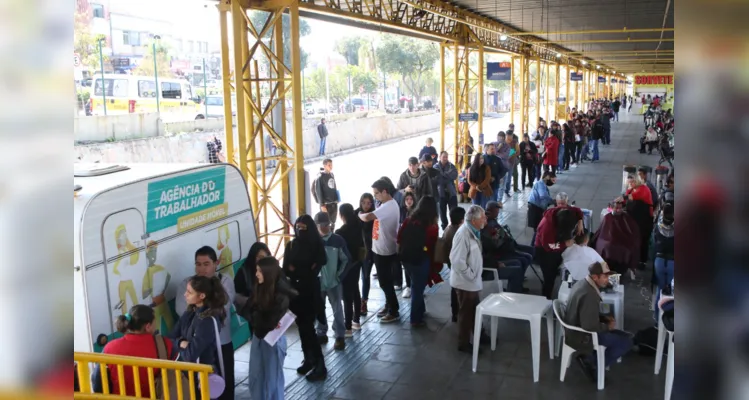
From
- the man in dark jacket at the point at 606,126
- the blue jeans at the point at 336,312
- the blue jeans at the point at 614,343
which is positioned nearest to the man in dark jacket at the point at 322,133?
the man in dark jacket at the point at 606,126

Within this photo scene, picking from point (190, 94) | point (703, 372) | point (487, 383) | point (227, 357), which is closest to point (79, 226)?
point (227, 357)

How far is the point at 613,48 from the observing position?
29594 mm

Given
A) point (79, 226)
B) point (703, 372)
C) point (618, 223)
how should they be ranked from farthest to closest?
point (618, 223) → point (79, 226) → point (703, 372)

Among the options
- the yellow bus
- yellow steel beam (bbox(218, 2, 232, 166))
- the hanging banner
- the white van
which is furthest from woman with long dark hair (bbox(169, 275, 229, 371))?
the yellow bus

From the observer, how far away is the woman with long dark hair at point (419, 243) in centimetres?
696

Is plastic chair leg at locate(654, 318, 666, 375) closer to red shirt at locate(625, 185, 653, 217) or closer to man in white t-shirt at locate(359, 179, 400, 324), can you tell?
man in white t-shirt at locate(359, 179, 400, 324)

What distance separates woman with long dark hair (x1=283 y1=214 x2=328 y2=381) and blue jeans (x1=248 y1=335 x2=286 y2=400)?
749 mm

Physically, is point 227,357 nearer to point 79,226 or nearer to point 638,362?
point 79,226

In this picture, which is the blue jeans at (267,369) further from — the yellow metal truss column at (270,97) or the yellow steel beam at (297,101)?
the yellow steel beam at (297,101)

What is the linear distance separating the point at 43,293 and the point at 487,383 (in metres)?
5.48

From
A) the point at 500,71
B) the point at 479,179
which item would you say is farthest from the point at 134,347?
the point at 500,71

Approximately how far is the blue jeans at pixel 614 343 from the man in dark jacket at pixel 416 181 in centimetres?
473

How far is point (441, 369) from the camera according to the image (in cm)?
625

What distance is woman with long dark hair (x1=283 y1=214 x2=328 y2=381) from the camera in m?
5.87
